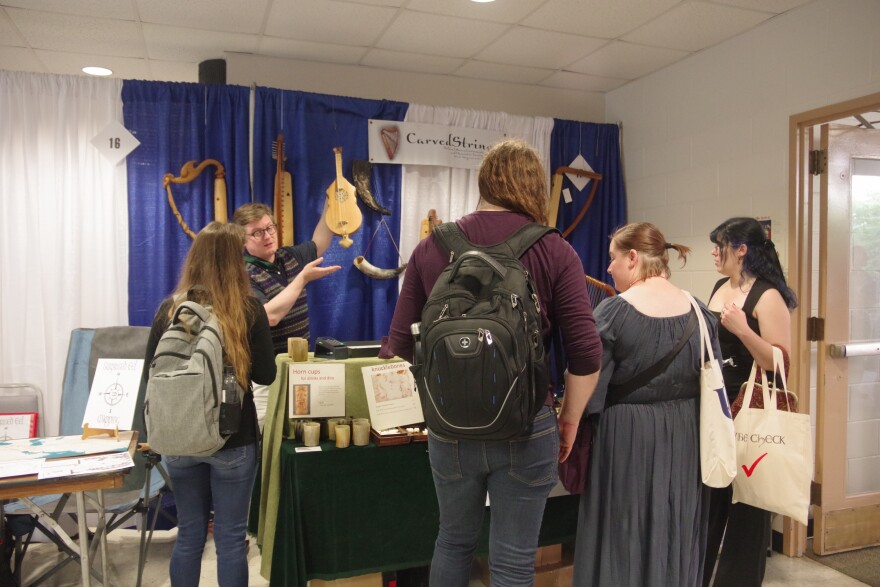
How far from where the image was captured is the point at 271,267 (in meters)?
2.76

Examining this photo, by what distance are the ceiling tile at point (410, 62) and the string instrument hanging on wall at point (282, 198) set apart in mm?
704

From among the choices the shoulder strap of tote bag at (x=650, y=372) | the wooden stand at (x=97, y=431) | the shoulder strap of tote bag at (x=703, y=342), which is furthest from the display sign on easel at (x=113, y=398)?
the shoulder strap of tote bag at (x=703, y=342)

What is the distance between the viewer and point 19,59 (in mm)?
3729

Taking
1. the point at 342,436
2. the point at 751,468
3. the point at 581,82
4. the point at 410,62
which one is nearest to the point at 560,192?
the point at 581,82

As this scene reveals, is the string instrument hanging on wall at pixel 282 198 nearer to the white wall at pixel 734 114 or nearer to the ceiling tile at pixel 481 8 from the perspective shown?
the ceiling tile at pixel 481 8

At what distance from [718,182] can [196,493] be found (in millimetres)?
2963

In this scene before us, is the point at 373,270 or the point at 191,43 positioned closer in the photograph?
the point at 191,43

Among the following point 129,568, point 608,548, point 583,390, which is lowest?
point 129,568

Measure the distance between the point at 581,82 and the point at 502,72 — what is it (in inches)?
21.9

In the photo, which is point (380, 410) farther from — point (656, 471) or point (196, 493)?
point (656, 471)

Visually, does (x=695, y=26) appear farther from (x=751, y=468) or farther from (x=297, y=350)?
(x=297, y=350)

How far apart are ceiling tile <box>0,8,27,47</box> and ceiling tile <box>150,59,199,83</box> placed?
25.1 inches

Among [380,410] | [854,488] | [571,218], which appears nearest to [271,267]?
[380,410]

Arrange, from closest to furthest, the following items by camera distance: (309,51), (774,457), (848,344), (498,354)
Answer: (498,354)
(774,457)
(848,344)
(309,51)
